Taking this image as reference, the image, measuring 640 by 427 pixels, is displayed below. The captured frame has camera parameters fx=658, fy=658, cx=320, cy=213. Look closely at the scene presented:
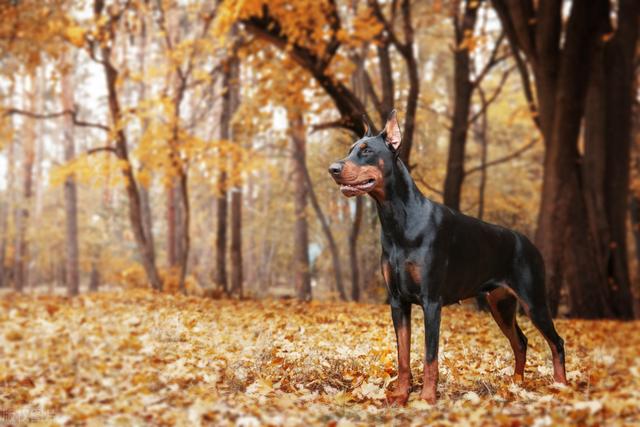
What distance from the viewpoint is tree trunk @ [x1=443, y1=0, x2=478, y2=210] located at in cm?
1368

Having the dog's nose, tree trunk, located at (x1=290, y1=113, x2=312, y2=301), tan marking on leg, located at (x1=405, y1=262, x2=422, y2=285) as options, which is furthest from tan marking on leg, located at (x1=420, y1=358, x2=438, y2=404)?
tree trunk, located at (x1=290, y1=113, x2=312, y2=301)

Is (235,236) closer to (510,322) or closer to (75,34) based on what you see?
(75,34)

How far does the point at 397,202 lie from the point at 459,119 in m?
10.1

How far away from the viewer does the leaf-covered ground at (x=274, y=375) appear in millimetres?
4074

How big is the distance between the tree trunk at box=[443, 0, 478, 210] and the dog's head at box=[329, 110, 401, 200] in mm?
8979

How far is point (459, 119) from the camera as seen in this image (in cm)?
1426

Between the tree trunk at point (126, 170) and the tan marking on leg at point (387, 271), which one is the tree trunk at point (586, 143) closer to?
the tan marking on leg at point (387, 271)

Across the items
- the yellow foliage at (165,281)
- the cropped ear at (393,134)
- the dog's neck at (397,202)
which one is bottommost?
the yellow foliage at (165,281)

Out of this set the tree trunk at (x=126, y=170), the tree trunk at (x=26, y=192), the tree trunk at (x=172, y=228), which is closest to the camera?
the tree trunk at (x=126, y=170)

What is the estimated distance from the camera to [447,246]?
15.5 feet

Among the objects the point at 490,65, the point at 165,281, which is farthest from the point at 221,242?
the point at 490,65

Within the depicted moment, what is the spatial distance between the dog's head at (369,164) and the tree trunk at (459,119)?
29.5 ft

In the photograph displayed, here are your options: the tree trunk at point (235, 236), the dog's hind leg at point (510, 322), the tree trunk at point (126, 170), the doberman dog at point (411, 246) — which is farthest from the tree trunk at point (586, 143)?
the tree trunk at point (126, 170)

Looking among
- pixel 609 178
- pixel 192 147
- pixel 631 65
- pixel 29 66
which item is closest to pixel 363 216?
pixel 192 147
